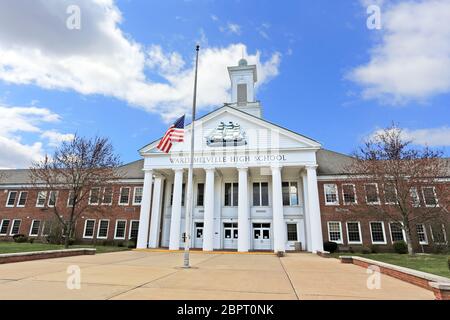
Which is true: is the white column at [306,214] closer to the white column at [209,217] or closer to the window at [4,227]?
the white column at [209,217]

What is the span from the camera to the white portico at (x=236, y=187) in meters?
24.5

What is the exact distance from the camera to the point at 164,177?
96.3 ft

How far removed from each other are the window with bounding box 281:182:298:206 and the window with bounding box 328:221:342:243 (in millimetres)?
4335

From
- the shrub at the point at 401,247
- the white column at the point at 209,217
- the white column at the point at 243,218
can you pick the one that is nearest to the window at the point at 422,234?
the shrub at the point at 401,247

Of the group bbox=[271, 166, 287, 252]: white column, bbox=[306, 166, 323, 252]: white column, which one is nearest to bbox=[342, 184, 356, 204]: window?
bbox=[306, 166, 323, 252]: white column

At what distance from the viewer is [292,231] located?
88.8ft

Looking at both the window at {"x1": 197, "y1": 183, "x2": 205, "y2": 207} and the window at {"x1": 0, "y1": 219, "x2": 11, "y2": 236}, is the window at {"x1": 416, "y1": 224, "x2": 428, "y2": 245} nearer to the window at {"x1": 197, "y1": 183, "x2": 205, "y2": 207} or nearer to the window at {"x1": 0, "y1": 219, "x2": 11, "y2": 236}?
the window at {"x1": 197, "y1": 183, "x2": 205, "y2": 207}

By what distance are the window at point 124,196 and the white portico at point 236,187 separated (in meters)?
5.83

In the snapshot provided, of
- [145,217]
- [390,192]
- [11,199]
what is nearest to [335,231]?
[390,192]

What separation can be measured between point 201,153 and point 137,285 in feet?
63.2

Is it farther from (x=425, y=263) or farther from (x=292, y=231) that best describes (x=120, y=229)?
(x=425, y=263)

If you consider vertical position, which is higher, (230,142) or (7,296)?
(230,142)
